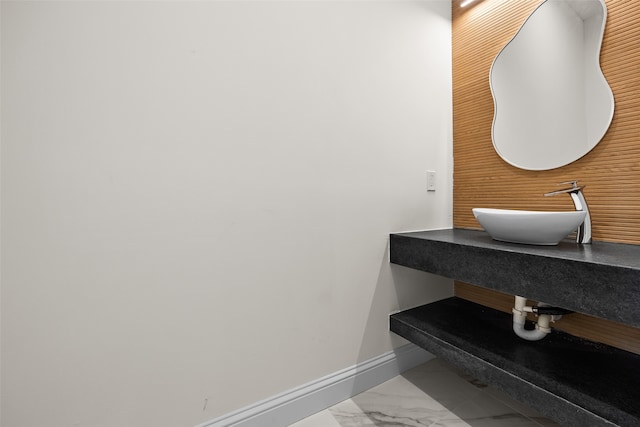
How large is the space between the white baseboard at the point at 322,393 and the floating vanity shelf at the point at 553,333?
22 centimetres

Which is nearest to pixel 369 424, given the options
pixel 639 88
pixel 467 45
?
pixel 639 88

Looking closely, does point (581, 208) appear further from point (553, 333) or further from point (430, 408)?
point (430, 408)

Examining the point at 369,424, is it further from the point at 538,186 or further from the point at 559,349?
the point at 538,186

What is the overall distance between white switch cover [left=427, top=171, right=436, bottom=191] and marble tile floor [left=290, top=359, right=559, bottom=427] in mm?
1027

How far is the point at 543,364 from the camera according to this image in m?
1.04

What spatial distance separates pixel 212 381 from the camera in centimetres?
108

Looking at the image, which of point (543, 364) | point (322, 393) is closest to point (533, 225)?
point (543, 364)

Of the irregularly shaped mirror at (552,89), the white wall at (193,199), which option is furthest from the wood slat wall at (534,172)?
the white wall at (193,199)

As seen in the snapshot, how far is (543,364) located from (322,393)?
0.89m

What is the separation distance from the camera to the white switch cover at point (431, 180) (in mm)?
1652

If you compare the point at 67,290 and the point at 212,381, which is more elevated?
the point at 67,290

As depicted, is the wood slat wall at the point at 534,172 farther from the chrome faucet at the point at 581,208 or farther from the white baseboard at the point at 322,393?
the white baseboard at the point at 322,393

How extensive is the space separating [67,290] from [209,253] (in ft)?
1.36

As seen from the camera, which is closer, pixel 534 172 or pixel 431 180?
pixel 534 172
